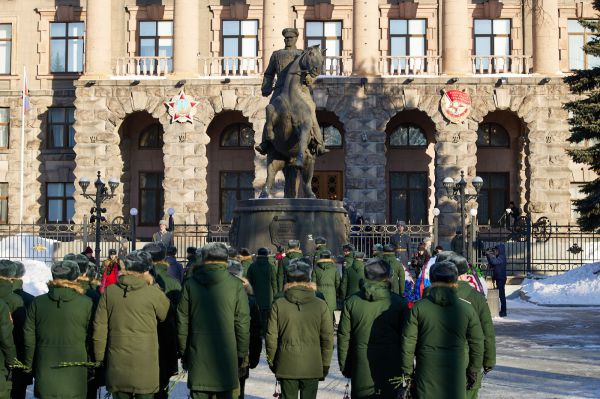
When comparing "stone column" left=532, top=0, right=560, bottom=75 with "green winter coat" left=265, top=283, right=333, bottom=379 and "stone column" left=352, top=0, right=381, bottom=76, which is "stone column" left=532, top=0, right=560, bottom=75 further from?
"green winter coat" left=265, top=283, right=333, bottom=379

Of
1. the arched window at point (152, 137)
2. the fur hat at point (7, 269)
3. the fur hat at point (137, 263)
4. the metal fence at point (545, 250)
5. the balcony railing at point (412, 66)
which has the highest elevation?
the balcony railing at point (412, 66)

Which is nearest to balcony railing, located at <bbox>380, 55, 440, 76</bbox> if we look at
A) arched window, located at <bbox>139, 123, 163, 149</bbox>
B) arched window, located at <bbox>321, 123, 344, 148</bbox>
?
arched window, located at <bbox>321, 123, 344, 148</bbox>

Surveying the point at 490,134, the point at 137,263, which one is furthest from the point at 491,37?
the point at 137,263

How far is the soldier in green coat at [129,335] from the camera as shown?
804 centimetres

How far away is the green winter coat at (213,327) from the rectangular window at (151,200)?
37885 millimetres

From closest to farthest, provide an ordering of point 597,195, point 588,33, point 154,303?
1. point 154,303
2. point 597,195
3. point 588,33

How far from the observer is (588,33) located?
44375 mm

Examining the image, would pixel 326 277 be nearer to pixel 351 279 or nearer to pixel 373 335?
pixel 351 279

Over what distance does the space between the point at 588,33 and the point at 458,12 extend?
7.43 meters

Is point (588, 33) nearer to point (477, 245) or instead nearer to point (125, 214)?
point (477, 245)

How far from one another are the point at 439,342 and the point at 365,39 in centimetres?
3420

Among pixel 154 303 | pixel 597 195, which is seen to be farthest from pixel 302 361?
pixel 597 195

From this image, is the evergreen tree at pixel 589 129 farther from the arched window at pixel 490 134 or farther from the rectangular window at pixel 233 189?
the rectangular window at pixel 233 189

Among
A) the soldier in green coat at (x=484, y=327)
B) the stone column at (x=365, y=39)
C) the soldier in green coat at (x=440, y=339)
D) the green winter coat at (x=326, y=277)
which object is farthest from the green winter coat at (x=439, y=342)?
the stone column at (x=365, y=39)
